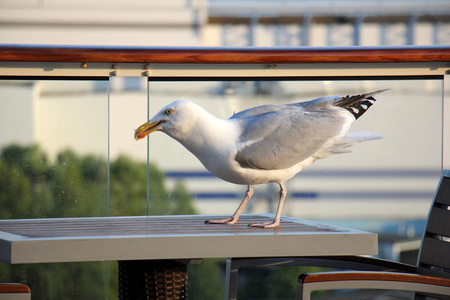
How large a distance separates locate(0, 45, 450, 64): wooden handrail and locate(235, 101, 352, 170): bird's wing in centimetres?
64

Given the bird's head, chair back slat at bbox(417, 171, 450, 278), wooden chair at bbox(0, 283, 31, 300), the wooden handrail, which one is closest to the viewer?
wooden chair at bbox(0, 283, 31, 300)

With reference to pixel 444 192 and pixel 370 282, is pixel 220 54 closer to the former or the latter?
pixel 444 192

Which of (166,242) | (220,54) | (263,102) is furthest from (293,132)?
(263,102)

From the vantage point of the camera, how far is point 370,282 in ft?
5.22

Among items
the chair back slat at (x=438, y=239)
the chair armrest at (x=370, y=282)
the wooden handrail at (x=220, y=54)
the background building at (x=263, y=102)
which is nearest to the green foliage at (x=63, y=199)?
the background building at (x=263, y=102)

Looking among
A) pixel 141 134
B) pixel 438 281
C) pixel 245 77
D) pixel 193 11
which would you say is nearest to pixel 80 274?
pixel 245 77

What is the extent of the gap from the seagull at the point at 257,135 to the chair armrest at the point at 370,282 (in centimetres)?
20

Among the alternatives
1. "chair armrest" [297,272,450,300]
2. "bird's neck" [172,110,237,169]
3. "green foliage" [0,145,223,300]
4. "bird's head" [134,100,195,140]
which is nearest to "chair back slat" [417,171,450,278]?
"chair armrest" [297,272,450,300]

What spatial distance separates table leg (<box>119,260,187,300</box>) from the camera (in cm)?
175

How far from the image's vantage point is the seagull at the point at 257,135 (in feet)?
5.49

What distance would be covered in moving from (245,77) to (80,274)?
94 centimetres

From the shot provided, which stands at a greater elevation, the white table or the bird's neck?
the bird's neck

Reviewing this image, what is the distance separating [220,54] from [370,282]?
99 cm

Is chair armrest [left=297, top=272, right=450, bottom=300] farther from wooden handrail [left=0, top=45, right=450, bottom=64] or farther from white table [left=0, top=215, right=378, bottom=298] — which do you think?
wooden handrail [left=0, top=45, right=450, bottom=64]
